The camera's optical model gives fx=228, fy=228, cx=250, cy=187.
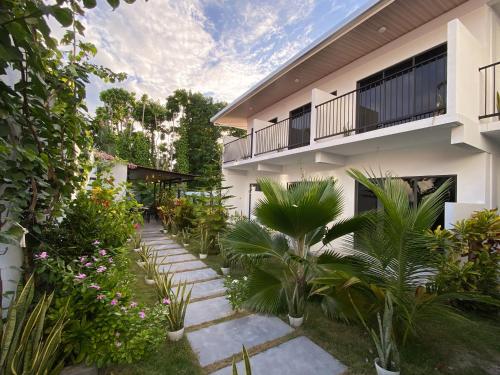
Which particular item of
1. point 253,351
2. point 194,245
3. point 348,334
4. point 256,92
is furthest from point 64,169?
point 256,92

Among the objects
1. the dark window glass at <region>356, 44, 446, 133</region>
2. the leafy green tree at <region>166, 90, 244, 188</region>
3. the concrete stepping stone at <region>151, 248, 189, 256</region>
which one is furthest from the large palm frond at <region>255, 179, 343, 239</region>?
the leafy green tree at <region>166, 90, 244, 188</region>

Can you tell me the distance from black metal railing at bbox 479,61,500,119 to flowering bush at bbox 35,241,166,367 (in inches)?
261

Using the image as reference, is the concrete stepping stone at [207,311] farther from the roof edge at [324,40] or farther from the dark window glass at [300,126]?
the roof edge at [324,40]

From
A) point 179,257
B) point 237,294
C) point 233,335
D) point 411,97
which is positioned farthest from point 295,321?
point 411,97

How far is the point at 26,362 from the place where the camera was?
67.1 inches

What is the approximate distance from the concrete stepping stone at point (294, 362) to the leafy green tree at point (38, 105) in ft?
8.25

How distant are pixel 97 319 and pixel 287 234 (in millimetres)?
2441

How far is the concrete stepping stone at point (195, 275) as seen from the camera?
16.2ft

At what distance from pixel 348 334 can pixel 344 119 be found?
18.7ft

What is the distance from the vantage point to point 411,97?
5691 millimetres

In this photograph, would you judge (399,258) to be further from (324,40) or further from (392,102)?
(324,40)

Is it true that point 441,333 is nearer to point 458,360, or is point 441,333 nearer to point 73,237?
point 458,360

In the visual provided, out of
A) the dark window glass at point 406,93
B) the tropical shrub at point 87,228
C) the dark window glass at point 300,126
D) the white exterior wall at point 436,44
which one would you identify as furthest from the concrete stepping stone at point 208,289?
the dark window glass at point 300,126

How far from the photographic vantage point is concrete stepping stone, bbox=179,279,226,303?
425 cm
